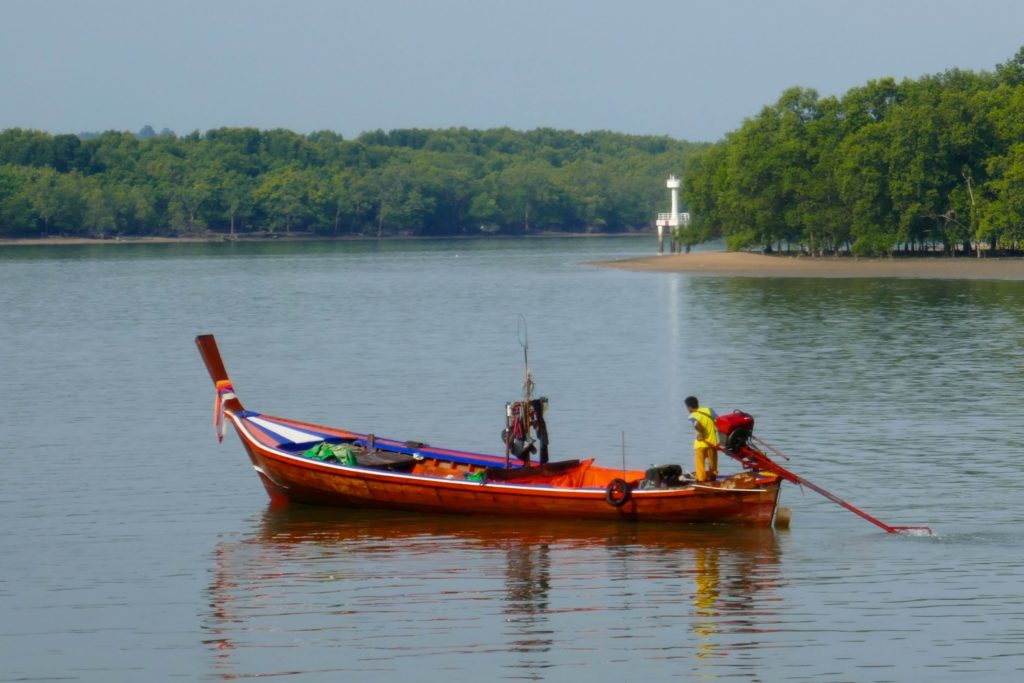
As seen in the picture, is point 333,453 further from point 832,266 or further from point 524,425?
point 832,266

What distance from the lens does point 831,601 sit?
1973 centimetres

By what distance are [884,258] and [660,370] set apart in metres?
65.7

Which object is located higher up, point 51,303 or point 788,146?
point 788,146

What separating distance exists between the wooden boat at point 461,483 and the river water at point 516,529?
355 mm

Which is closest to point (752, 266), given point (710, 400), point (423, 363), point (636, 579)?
point (423, 363)

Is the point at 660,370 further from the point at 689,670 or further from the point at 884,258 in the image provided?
the point at 884,258

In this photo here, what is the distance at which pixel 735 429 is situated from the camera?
2334 centimetres

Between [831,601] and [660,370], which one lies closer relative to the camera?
[831,601]

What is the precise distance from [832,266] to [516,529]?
276ft

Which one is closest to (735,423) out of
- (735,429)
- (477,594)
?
(735,429)

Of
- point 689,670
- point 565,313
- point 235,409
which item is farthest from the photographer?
point 565,313

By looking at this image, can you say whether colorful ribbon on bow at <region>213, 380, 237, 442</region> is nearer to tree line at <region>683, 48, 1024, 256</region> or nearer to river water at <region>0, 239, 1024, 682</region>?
river water at <region>0, 239, 1024, 682</region>

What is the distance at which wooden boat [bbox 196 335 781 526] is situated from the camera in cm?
2355

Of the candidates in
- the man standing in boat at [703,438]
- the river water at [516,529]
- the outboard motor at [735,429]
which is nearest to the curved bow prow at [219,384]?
the river water at [516,529]
